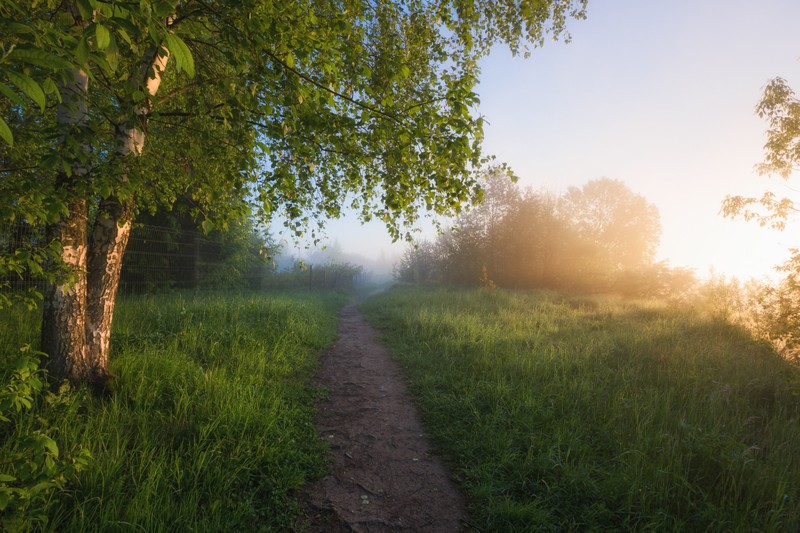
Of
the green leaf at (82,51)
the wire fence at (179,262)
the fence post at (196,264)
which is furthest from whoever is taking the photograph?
the fence post at (196,264)

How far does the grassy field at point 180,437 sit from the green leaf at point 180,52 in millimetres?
2680

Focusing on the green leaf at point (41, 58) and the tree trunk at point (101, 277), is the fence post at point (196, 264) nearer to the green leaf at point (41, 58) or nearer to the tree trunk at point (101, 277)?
the tree trunk at point (101, 277)

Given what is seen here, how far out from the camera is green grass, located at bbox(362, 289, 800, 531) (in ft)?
9.14

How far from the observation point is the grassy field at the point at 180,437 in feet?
7.73

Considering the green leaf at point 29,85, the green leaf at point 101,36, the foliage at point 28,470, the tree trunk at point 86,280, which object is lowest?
the foliage at point 28,470

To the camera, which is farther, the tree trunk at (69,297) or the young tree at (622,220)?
the young tree at (622,220)

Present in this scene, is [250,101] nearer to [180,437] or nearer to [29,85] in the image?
[29,85]

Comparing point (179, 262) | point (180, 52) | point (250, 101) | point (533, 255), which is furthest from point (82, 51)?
point (533, 255)

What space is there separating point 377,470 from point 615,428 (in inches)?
119

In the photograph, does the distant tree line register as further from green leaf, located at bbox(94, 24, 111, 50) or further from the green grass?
green leaf, located at bbox(94, 24, 111, 50)

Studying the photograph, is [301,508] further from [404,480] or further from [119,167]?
[119,167]

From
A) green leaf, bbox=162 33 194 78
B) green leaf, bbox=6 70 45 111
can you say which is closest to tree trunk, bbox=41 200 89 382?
green leaf, bbox=6 70 45 111

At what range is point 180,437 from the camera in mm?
3172

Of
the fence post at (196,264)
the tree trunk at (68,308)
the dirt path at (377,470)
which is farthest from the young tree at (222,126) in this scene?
the fence post at (196,264)
